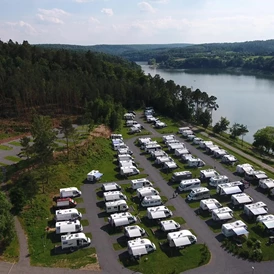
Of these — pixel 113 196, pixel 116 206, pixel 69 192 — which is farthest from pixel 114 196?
pixel 69 192

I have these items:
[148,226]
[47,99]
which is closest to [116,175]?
[148,226]

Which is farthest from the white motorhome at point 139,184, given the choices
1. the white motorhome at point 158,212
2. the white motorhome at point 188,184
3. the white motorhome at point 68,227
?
the white motorhome at point 68,227

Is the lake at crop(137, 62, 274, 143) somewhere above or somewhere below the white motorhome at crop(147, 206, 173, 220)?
below

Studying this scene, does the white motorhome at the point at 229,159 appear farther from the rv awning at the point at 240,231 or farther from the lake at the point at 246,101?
the lake at the point at 246,101

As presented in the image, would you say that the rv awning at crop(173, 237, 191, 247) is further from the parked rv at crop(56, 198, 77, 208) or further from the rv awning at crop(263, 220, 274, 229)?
the parked rv at crop(56, 198, 77, 208)

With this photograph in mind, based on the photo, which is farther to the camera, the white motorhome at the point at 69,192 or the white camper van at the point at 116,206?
the white motorhome at the point at 69,192

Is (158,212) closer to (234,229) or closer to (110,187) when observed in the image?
(234,229)

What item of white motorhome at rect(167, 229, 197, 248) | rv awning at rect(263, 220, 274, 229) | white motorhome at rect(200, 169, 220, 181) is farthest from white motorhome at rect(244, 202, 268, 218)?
white motorhome at rect(200, 169, 220, 181)
